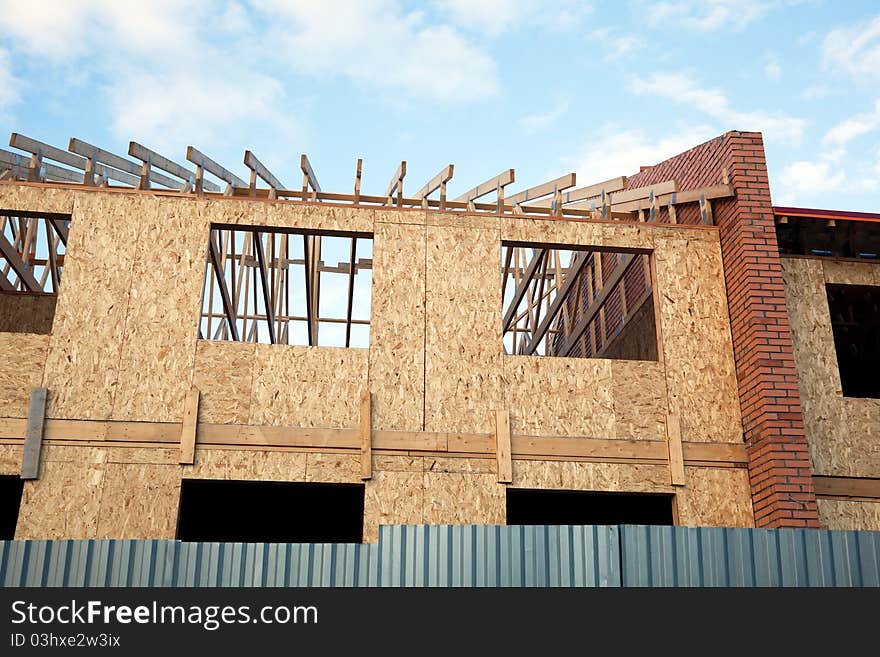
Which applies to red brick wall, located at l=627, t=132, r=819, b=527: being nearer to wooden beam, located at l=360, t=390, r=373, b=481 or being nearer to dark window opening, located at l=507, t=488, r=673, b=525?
dark window opening, located at l=507, t=488, r=673, b=525

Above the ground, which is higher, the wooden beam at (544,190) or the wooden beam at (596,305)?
the wooden beam at (544,190)

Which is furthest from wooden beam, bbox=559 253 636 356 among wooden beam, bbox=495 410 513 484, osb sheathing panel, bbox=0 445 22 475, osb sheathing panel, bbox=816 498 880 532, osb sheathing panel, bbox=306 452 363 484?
osb sheathing panel, bbox=0 445 22 475

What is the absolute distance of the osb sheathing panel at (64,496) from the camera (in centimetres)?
1361

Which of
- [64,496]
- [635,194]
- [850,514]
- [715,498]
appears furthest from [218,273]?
[850,514]

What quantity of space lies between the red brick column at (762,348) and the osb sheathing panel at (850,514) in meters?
0.75

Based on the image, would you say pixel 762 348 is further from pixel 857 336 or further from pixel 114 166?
pixel 114 166

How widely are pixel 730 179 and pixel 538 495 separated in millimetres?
6338

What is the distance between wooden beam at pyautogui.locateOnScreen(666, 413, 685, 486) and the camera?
14.7 metres

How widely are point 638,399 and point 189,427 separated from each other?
681 centimetres

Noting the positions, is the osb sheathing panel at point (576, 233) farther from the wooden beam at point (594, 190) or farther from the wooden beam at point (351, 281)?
the wooden beam at point (351, 281)

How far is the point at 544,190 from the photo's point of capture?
17.6 meters

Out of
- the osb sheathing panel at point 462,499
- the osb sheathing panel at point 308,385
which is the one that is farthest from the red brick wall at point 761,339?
the osb sheathing panel at point 308,385
